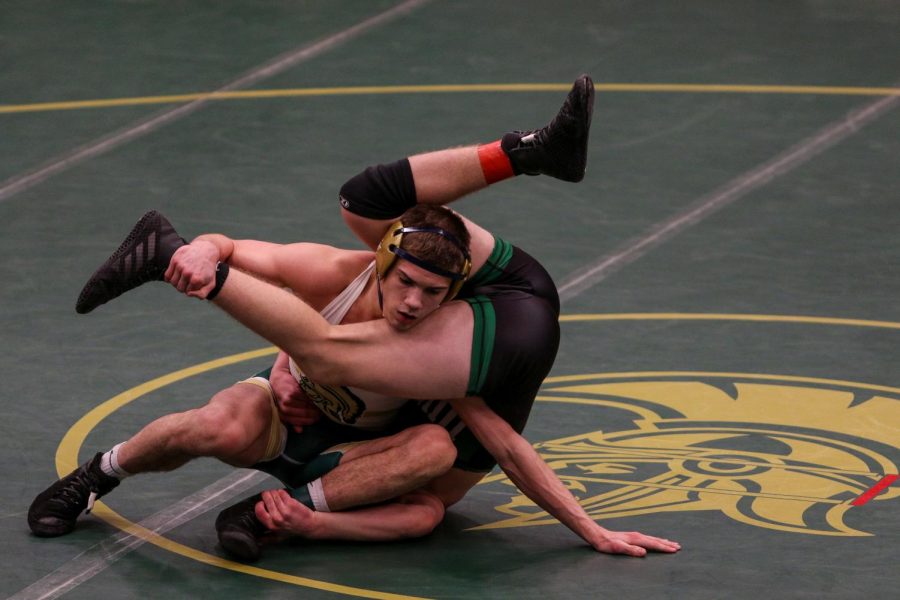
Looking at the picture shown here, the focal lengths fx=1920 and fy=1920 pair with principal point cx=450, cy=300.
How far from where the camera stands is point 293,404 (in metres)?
6.23

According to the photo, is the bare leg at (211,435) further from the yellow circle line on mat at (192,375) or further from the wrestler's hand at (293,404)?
the yellow circle line on mat at (192,375)

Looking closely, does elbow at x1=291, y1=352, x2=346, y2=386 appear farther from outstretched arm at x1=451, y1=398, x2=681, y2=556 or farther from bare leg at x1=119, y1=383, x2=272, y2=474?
outstretched arm at x1=451, y1=398, x2=681, y2=556

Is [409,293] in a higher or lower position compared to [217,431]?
higher

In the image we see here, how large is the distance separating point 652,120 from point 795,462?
13.7 feet

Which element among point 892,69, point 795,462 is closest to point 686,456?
point 795,462

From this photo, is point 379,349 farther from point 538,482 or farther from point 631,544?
point 631,544

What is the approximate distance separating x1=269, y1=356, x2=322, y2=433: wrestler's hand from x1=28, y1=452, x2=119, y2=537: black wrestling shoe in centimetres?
59

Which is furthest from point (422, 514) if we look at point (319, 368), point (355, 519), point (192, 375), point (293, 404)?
point (192, 375)

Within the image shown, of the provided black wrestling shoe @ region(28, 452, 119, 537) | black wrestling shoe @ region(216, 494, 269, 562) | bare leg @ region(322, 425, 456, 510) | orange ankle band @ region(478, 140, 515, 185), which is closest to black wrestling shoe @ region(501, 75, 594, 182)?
orange ankle band @ region(478, 140, 515, 185)

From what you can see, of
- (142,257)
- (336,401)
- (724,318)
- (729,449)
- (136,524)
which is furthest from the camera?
(724,318)

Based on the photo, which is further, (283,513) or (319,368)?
(283,513)

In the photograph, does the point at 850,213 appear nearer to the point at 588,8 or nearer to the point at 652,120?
the point at 652,120

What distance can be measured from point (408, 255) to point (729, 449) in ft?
5.80

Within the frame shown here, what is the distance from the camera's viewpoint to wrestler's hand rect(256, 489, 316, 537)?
5996 millimetres
